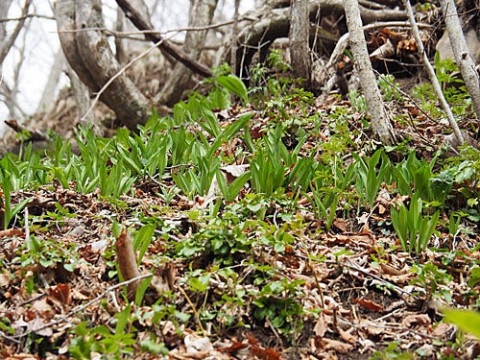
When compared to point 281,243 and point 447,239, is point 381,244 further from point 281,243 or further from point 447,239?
point 281,243

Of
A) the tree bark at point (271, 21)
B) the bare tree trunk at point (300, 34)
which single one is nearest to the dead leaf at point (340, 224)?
the bare tree trunk at point (300, 34)

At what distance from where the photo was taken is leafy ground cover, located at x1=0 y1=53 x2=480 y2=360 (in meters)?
2.01

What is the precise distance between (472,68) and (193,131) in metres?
2.51

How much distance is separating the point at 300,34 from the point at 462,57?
1.83 metres

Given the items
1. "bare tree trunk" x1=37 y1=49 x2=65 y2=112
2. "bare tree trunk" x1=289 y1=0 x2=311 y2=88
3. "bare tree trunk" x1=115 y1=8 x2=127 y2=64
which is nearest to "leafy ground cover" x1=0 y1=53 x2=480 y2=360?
"bare tree trunk" x1=289 y1=0 x2=311 y2=88

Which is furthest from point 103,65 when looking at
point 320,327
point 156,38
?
point 320,327

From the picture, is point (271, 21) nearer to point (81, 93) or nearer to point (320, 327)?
point (81, 93)

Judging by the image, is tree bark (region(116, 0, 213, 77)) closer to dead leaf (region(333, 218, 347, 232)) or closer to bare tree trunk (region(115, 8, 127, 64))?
bare tree trunk (region(115, 8, 127, 64))

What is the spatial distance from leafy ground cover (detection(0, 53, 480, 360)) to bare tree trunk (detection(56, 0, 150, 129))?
234cm

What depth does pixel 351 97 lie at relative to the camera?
4625mm

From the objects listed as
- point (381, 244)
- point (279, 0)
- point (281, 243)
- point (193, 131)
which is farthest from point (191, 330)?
point (279, 0)

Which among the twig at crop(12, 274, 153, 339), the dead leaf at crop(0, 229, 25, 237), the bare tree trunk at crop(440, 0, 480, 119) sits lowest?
the twig at crop(12, 274, 153, 339)

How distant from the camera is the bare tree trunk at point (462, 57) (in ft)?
11.5

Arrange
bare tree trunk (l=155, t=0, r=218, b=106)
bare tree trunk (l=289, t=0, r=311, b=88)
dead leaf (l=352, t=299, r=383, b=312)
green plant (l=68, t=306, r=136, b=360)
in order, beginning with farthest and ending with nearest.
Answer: bare tree trunk (l=155, t=0, r=218, b=106) → bare tree trunk (l=289, t=0, r=311, b=88) → dead leaf (l=352, t=299, r=383, b=312) → green plant (l=68, t=306, r=136, b=360)
